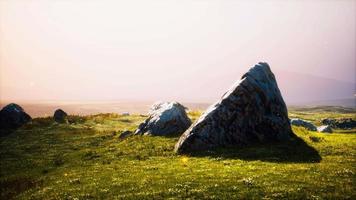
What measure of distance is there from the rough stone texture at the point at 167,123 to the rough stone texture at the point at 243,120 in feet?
29.5

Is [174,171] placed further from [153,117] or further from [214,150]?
[153,117]

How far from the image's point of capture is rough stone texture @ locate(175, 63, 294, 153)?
41.1m

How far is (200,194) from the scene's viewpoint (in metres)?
24.2

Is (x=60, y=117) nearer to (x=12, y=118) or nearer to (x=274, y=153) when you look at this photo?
(x=12, y=118)

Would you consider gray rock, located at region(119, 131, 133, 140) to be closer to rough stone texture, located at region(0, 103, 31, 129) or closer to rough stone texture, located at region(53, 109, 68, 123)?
rough stone texture, located at region(53, 109, 68, 123)

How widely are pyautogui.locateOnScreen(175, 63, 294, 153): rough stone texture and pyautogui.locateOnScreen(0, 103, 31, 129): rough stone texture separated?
40368mm

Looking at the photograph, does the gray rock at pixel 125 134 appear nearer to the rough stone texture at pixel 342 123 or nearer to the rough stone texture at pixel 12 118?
the rough stone texture at pixel 12 118

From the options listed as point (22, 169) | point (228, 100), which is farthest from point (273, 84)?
point (22, 169)

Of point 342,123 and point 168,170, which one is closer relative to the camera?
point 168,170

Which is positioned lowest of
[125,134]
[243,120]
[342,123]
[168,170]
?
[342,123]

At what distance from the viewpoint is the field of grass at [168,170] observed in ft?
82.1

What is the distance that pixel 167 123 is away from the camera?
2044 inches

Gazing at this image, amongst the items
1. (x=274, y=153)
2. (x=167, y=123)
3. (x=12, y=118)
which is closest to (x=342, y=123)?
(x=167, y=123)

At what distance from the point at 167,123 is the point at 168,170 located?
20.1m
